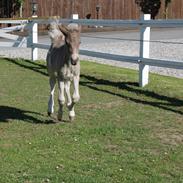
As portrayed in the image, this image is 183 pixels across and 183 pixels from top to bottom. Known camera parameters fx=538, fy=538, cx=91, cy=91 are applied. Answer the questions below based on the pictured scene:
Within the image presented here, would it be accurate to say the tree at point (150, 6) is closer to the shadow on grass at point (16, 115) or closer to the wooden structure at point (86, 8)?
the wooden structure at point (86, 8)

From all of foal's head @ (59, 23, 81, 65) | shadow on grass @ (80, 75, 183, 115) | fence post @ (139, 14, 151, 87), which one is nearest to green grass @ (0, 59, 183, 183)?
shadow on grass @ (80, 75, 183, 115)

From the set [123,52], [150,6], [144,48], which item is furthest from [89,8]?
[144,48]

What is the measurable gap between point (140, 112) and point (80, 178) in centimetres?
360

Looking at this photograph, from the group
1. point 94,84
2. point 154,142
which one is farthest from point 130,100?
point 154,142

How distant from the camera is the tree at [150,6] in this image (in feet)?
132

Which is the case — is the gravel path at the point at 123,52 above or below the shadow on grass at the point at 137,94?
above

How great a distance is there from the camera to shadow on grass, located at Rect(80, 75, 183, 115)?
9.69m

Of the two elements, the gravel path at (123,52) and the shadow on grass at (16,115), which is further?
the gravel path at (123,52)

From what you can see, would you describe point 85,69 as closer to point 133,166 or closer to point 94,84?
point 94,84

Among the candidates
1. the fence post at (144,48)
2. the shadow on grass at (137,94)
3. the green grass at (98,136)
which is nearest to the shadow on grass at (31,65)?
the shadow on grass at (137,94)

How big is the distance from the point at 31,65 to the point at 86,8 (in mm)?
21966

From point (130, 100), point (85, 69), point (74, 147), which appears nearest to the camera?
point (74, 147)

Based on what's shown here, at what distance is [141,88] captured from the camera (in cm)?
1152

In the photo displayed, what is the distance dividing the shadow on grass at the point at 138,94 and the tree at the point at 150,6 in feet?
92.0
